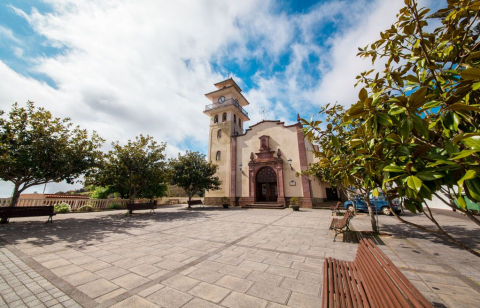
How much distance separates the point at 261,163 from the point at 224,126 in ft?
24.3

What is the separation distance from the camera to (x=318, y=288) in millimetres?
2994

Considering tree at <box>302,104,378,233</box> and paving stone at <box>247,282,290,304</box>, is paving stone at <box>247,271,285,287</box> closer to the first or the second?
paving stone at <box>247,282,290,304</box>

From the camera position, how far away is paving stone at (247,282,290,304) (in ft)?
9.00

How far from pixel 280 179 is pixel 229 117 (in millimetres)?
10820

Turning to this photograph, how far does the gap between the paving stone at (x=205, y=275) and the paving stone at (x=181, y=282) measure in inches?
5.0

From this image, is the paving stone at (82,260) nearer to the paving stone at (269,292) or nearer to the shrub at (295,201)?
the paving stone at (269,292)

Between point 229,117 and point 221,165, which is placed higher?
point 229,117

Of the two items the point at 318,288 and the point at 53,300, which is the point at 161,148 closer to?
the point at 53,300

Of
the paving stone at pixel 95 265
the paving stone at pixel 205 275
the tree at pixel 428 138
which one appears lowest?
the paving stone at pixel 205 275

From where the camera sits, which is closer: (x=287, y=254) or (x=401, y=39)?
(x=401, y=39)

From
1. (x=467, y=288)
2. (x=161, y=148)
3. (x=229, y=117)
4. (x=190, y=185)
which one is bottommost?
(x=467, y=288)

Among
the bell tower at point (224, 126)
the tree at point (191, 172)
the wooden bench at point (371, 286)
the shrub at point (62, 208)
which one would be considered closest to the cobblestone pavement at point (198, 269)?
the wooden bench at point (371, 286)

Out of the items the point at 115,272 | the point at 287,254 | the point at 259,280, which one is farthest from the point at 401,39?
the point at 115,272

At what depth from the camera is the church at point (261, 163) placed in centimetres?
1867
